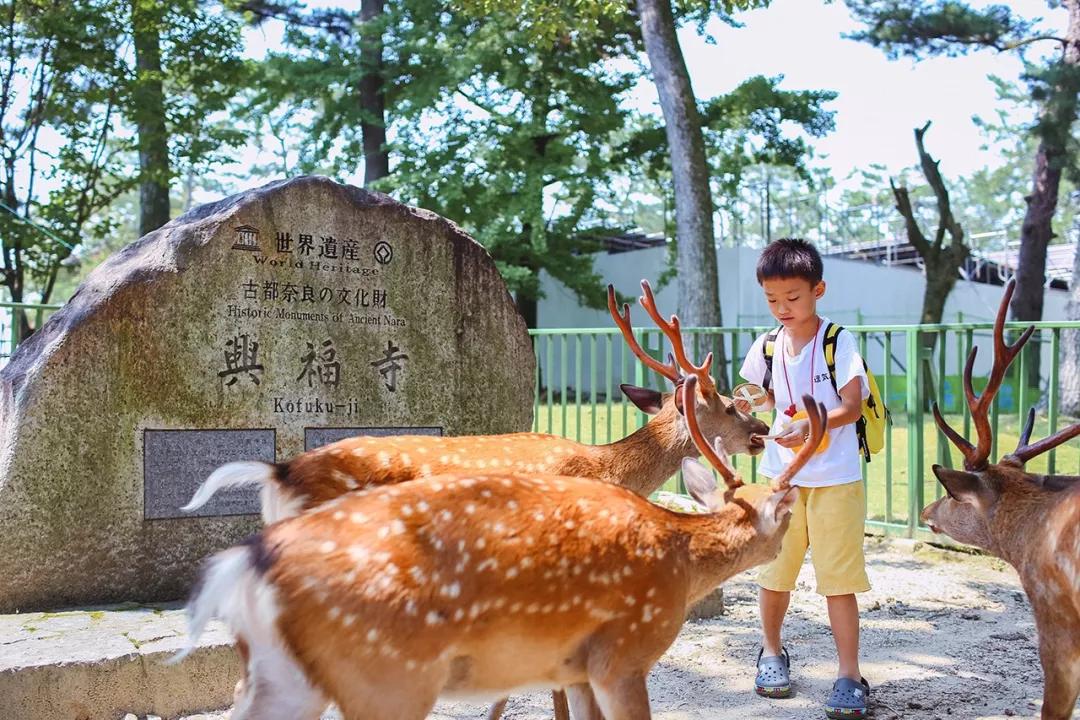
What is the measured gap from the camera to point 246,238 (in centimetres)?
501

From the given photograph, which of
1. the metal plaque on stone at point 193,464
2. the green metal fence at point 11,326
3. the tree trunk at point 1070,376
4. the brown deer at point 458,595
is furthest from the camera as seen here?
the tree trunk at point 1070,376

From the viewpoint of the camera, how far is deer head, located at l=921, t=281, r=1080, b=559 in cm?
341

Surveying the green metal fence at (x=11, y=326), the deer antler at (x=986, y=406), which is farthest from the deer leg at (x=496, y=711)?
the green metal fence at (x=11, y=326)

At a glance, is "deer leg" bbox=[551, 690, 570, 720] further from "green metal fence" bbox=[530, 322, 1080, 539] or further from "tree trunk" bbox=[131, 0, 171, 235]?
"tree trunk" bbox=[131, 0, 171, 235]

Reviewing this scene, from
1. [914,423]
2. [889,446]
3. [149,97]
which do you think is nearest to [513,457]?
[889,446]

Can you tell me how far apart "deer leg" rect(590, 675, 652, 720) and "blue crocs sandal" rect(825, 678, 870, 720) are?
1.42 metres

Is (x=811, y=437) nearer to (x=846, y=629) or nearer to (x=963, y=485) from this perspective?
(x=963, y=485)

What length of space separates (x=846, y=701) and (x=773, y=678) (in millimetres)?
382

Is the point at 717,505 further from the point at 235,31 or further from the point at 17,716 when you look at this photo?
the point at 235,31

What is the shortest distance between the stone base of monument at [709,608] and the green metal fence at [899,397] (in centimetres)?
125

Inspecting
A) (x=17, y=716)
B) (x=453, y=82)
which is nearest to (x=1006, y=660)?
(x=17, y=716)

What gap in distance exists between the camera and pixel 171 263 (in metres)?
4.81

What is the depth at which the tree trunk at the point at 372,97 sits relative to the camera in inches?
674

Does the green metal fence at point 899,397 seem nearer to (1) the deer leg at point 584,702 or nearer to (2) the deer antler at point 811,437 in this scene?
(2) the deer antler at point 811,437
